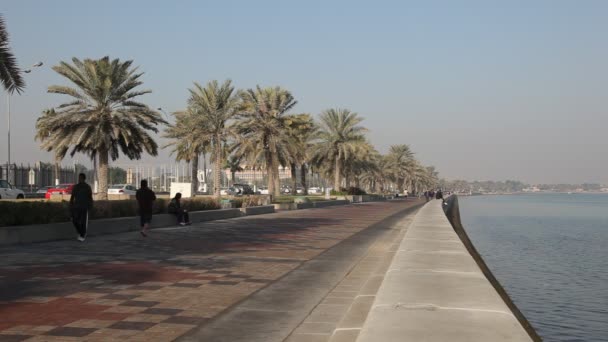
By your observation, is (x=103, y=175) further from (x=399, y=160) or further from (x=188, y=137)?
(x=399, y=160)

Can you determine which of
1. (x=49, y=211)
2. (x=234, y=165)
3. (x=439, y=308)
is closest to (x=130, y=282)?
(x=439, y=308)

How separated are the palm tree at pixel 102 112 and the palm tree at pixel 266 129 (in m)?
13.8

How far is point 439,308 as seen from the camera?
6.15 metres

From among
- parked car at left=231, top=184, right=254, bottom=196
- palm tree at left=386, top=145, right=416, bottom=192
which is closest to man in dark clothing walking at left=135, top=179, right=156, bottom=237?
parked car at left=231, top=184, right=254, bottom=196

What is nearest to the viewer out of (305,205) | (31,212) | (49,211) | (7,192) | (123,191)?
(31,212)

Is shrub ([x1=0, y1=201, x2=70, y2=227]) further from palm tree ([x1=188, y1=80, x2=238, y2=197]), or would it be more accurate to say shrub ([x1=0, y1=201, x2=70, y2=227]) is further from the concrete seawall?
palm tree ([x1=188, y1=80, x2=238, y2=197])

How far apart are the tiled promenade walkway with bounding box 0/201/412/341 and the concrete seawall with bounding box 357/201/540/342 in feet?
6.81

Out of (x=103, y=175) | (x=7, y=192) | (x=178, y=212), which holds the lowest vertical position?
(x=178, y=212)

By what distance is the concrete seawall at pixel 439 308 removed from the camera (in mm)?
5035

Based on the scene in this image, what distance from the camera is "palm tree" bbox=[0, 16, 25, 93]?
17969mm

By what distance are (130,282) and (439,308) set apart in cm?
533

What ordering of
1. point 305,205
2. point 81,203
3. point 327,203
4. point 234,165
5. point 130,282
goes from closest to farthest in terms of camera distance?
1. point 130,282
2. point 81,203
3. point 305,205
4. point 327,203
5. point 234,165

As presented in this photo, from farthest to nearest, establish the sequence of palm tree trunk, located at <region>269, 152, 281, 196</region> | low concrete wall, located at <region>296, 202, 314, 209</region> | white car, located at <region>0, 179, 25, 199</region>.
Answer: palm tree trunk, located at <region>269, 152, 281, 196</region>, low concrete wall, located at <region>296, 202, 314, 209</region>, white car, located at <region>0, 179, 25, 199</region>

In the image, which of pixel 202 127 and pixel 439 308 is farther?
pixel 202 127
